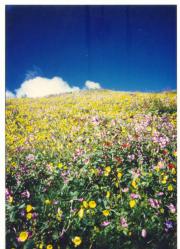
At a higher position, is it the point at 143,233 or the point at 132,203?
the point at 132,203

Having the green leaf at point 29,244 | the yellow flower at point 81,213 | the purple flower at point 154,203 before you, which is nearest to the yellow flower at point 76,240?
the yellow flower at point 81,213

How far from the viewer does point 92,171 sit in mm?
2504

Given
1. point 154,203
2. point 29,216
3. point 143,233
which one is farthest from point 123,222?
point 29,216

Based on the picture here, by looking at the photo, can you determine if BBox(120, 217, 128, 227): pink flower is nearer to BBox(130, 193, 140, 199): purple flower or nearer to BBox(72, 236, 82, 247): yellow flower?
BBox(130, 193, 140, 199): purple flower

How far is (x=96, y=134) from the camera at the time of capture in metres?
2.80

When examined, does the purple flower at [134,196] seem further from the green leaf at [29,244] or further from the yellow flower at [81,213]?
the green leaf at [29,244]

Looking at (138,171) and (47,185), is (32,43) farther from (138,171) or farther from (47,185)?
(138,171)

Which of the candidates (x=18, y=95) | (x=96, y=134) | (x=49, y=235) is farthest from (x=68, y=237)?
(x=18, y=95)

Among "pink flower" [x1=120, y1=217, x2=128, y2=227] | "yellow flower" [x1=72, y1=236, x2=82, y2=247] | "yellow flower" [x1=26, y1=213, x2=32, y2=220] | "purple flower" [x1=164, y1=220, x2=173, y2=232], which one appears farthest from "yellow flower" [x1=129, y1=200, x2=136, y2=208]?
"yellow flower" [x1=26, y1=213, x2=32, y2=220]

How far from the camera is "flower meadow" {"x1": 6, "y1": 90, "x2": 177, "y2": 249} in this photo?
2.25 metres

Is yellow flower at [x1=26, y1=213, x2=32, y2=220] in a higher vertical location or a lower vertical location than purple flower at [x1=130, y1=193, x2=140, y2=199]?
lower

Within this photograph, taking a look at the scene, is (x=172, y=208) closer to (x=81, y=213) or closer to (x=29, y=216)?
(x=81, y=213)

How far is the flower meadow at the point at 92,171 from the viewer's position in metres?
2.25

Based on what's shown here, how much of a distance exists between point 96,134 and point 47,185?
25.5 inches
